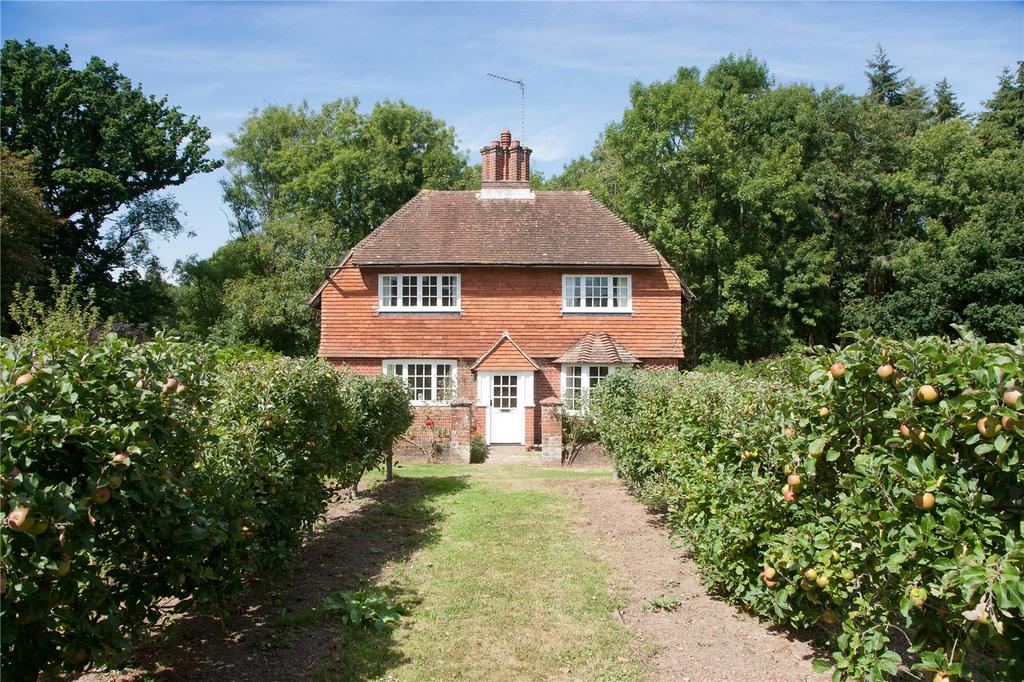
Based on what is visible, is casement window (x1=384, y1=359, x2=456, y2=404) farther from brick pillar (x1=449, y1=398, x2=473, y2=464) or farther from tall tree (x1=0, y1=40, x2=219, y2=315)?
tall tree (x1=0, y1=40, x2=219, y2=315)

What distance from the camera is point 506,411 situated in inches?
893

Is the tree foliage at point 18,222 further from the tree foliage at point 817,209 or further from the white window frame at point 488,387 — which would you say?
the tree foliage at point 817,209

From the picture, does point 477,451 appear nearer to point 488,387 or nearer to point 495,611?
point 488,387

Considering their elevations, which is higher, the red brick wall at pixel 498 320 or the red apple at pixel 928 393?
the red brick wall at pixel 498 320

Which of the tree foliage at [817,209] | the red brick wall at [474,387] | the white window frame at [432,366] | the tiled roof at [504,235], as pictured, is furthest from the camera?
the tree foliage at [817,209]

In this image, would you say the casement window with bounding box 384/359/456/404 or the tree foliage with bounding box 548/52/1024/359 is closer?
the casement window with bounding box 384/359/456/404

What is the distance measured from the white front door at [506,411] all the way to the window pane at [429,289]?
3.59 metres

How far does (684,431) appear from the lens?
26.2 ft

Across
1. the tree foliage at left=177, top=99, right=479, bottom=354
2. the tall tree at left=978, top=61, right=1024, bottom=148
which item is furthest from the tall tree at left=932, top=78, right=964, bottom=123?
the tree foliage at left=177, top=99, right=479, bottom=354

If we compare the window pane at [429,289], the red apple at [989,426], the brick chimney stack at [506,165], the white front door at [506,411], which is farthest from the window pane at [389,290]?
the red apple at [989,426]

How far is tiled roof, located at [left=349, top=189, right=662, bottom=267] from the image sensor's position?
2380 centimetres

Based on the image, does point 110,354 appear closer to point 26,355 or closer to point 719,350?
point 26,355

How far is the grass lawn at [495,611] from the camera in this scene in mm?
5391

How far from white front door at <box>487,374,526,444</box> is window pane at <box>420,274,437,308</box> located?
359 cm
